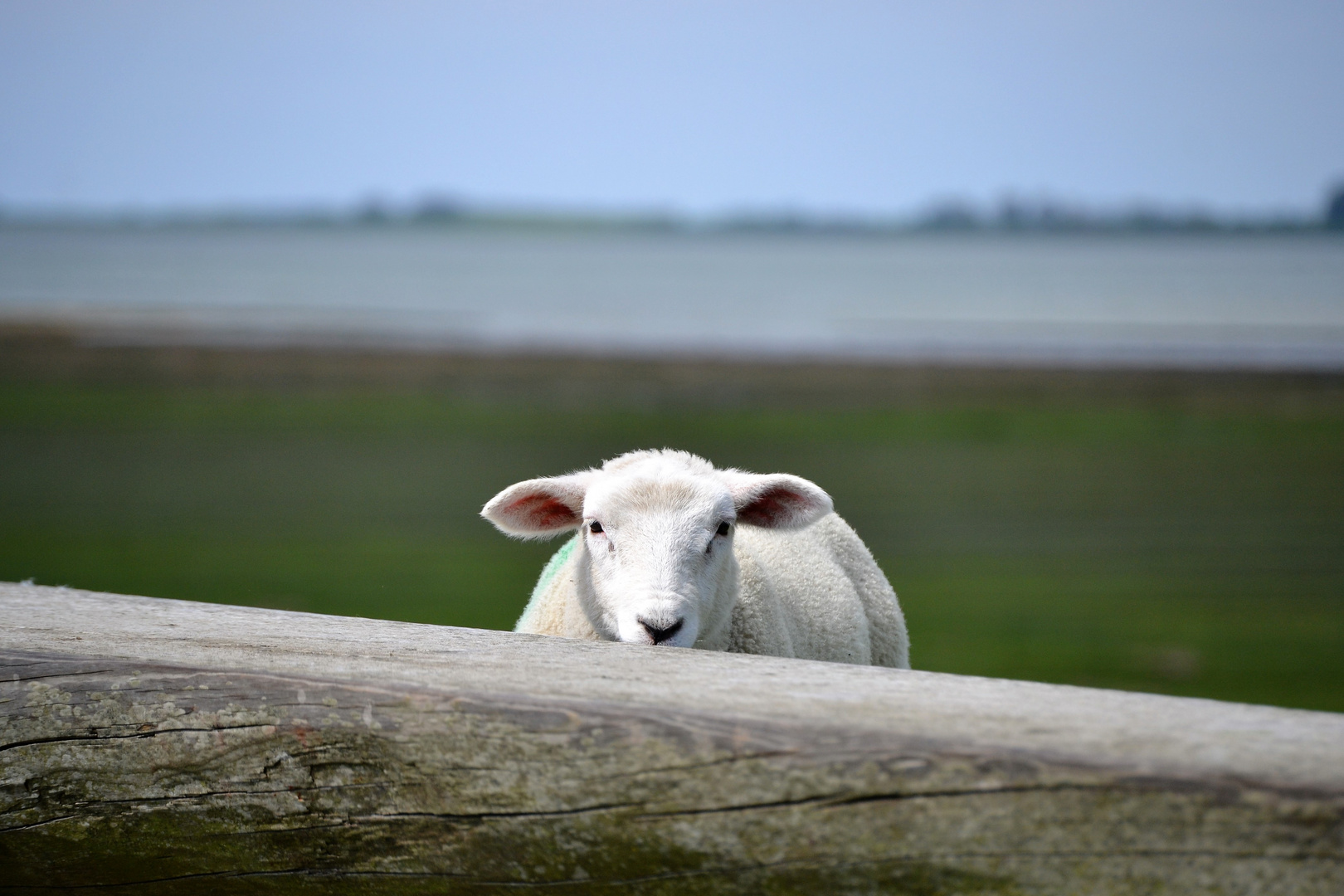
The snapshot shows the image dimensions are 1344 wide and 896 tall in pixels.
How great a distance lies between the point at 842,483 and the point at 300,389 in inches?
455

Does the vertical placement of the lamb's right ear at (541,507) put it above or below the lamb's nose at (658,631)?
above

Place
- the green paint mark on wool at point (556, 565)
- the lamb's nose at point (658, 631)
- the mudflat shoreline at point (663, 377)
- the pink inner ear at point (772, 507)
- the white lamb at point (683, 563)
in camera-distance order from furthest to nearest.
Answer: the mudflat shoreline at point (663, 377) < the green paint mark on wool at point (556, 565) < the pink inner ear at point (772, 507) < the white lamb at point (683, 563) < the lamb's nose at point (658, 631)

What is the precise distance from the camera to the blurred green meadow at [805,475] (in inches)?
356

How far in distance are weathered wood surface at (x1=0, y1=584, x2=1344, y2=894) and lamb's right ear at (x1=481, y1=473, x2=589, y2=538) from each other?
4.48 ft

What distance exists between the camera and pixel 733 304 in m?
53.7

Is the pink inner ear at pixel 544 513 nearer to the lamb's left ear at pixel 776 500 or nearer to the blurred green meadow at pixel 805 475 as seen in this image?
the lamb's left ear at pixel 776 500

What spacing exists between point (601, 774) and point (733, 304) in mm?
52981

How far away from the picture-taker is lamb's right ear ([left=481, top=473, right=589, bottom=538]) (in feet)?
9.64

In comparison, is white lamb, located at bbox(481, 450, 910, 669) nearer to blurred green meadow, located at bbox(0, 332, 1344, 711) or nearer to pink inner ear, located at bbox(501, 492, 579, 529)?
pink inner ear, located at bbox(501, 492, 579, 529)

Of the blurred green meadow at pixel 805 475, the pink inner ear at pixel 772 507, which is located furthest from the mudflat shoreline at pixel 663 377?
the pink inner ear at pixel 772 507

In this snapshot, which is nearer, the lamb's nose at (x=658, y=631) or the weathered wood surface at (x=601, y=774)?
the weathered wood surface at (x=601, y=774)

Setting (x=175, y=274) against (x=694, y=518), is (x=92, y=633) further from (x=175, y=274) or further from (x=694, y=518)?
(x=175, y=274)

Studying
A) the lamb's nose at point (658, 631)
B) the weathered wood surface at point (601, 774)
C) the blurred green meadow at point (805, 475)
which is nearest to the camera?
the weathered wood surface at point (601, 774)

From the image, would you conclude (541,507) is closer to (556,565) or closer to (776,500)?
(556,565)
